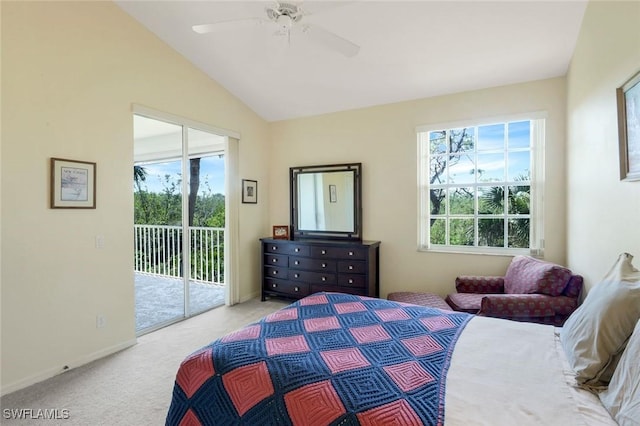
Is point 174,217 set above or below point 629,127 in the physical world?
below

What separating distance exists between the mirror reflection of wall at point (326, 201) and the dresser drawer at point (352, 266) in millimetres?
549

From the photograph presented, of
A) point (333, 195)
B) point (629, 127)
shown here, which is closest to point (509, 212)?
point (629, 127)

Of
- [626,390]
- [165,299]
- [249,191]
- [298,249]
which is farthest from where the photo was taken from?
[249,191]

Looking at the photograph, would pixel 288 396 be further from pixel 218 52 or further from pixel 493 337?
pixel 218 52

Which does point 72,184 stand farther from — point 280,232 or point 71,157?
point 280,232

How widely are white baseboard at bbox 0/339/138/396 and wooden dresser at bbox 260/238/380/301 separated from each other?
1.81 meters

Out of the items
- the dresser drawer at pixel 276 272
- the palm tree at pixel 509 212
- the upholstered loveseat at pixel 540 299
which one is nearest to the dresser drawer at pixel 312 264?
the dresser drawer at pixel 276 272

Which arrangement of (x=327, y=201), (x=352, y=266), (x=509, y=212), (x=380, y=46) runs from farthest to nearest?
1. (x=327, y=201)
2. (x=352, y=266)
3. (x=509, y=212)
4. (x=380, y=46)

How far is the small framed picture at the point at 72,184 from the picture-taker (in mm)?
2543

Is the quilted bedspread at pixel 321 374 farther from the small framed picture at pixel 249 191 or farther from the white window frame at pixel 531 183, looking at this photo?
the small framed picture at pixel 249 191

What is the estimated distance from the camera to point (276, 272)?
4391 millimetres

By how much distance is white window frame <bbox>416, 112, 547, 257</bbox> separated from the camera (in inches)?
132

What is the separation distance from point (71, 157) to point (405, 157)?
3434 millimetres

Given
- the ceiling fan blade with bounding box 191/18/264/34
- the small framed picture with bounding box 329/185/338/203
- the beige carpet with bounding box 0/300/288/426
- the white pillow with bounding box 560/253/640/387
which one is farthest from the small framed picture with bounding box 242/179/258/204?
the white pillow with bounding box 560/253/640/387
